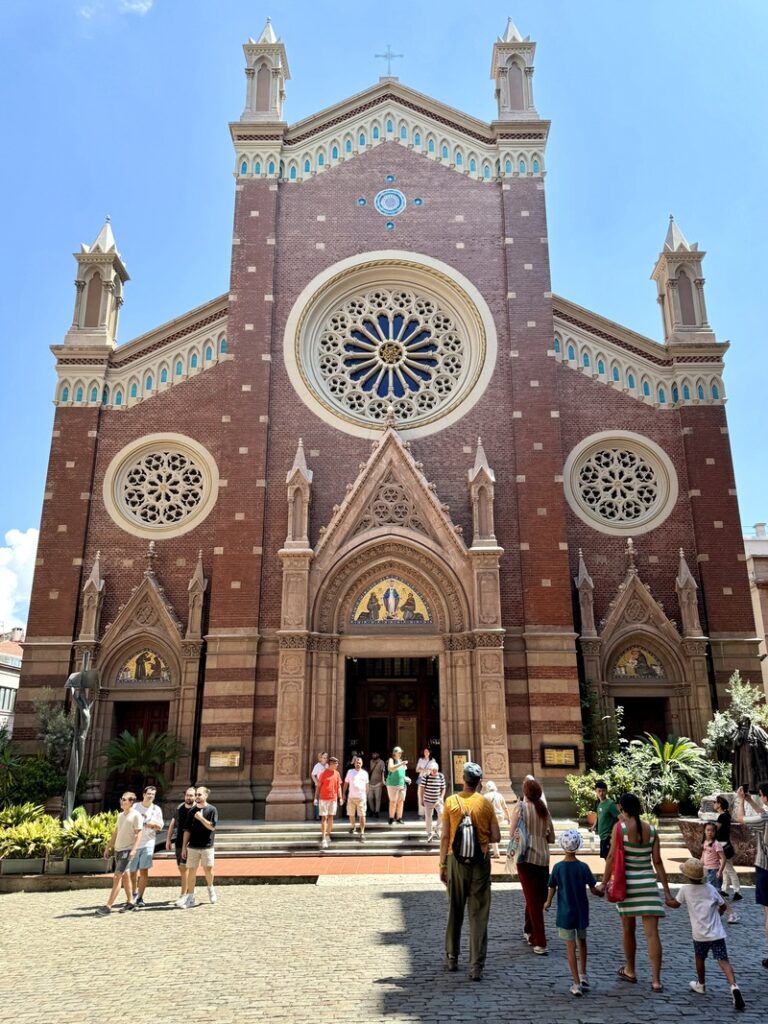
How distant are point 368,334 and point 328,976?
21796mm

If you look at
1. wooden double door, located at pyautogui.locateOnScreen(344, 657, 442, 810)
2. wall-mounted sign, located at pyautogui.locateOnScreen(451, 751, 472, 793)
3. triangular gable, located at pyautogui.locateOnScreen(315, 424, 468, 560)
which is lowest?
wall-mounted sign, located at pyautogui.locateOnScreen(451, 751, 472, 793)

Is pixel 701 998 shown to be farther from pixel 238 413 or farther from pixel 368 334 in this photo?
pixel 368 334

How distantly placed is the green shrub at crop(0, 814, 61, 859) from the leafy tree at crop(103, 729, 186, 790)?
20.8 feet

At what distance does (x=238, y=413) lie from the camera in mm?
25422

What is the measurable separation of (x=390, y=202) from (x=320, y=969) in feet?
82.1

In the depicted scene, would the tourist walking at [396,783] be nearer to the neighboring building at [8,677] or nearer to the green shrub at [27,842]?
the green shrub at [27,842]

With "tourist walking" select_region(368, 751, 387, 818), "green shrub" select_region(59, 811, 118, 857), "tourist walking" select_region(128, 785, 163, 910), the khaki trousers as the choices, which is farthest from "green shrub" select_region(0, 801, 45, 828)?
→ the khaki trousers

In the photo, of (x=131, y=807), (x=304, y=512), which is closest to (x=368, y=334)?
(x=304, y=512)

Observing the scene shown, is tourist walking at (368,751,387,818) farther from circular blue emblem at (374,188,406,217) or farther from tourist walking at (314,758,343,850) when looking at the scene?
circular blue emblem at (374,188,406,217)

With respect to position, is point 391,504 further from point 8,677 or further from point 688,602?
point 8,677

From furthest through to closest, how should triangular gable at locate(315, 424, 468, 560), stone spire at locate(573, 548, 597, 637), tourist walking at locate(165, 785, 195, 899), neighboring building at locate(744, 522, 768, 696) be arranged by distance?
neighboring building at locate(744, 522, 768, 696), stone spire at locate(573, 548, 597, 637), triangular gable at locate(315, 424, 468, 560), tourist walking at locate(165, 785, 195, 899)

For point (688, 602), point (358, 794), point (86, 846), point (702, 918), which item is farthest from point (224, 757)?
point (702, 918)

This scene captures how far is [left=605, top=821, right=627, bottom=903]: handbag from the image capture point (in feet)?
26.5

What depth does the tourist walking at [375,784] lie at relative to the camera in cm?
2164
